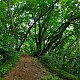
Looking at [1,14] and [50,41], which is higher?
[1,14]

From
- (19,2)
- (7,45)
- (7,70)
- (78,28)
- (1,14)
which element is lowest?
(7,70)

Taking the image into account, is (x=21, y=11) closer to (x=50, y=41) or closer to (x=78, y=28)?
(x=50, y=41)

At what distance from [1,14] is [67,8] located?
222 inches

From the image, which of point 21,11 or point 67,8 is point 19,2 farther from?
point 67,8

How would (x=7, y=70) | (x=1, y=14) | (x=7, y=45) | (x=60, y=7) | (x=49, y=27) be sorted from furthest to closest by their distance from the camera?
(x=49, y=27) < (x=60, y=7) < (x=1, y=14) < (x=7, y=45) < (x=7, y=70)

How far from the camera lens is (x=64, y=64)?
12.6 meters

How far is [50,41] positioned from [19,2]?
→ 4.63 metres

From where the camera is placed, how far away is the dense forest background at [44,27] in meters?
12.1

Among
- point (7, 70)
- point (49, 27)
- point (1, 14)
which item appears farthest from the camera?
point (49, 27)

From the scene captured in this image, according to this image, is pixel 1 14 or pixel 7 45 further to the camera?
pixel 1 14

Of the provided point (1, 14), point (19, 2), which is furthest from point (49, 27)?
point (1, 14)

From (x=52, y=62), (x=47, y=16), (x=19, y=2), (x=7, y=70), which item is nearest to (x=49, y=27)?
(x=47, y=16)

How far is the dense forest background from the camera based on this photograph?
1211 centimetres

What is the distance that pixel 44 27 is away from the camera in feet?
69.1
